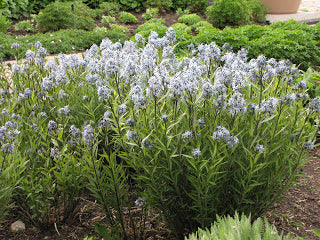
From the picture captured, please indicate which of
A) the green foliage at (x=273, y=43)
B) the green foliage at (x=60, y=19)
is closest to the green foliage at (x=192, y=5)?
the green foliage at (x=60, y=19)

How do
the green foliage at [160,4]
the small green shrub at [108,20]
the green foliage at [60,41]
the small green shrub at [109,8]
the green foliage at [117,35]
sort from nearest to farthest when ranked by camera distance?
the green foliage at [60,41] → the green foliage at [117,35] → the small green shrub at [108,20] → the small green shrub at [109,8] → the green foliage at [160,4]

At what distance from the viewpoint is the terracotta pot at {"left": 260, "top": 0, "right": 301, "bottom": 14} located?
14.2 meters

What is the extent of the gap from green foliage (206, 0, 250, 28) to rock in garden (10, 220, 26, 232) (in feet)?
31.4

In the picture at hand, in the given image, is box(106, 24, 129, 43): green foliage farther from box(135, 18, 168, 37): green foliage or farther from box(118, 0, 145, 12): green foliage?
box(118, 0, 145, 12): green foliage

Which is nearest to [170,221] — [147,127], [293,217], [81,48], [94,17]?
[147,127]

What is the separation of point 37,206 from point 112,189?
67cm

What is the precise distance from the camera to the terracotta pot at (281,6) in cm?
1416

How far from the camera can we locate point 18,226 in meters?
3.34

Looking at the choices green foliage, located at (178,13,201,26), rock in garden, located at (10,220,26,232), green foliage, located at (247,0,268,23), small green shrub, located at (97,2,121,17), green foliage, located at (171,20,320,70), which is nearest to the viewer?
rock in garden, located at (10,220,26,232)

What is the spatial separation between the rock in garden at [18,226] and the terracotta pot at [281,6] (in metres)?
13.4

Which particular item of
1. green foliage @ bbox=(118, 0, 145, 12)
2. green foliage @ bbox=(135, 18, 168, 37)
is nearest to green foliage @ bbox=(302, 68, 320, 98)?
green foliage @ bbox=(135, 18, 168, 37)

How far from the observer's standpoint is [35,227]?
335 cm

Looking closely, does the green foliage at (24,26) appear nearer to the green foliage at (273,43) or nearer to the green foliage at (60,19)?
the green foliage at (60,19)

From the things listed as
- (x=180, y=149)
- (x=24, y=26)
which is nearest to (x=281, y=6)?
(x=24, y=26)
